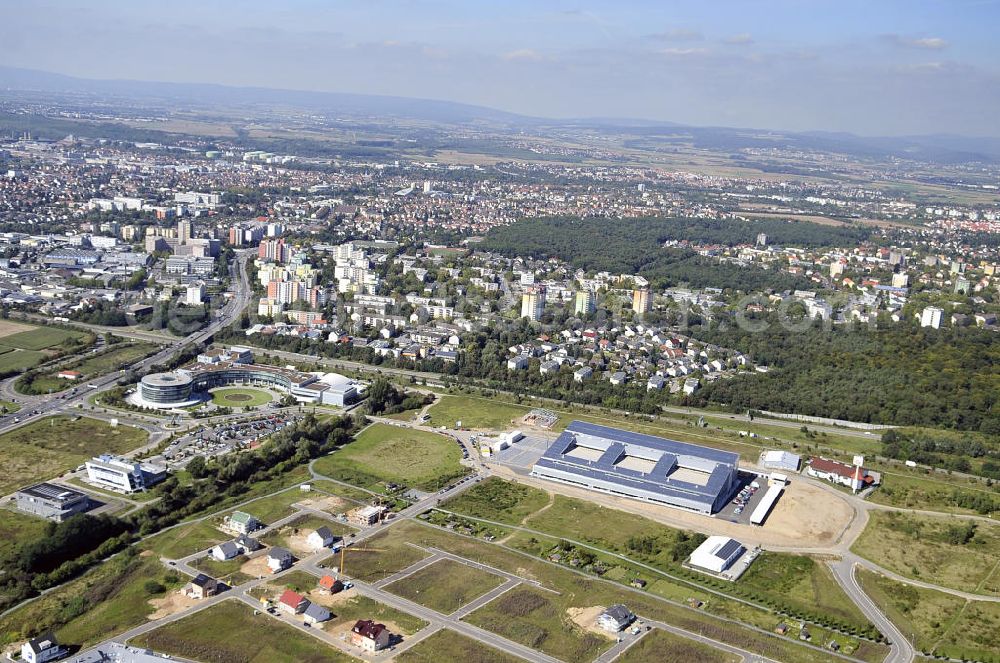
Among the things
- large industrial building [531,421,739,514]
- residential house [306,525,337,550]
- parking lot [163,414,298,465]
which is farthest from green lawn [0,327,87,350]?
large industrial building [531,421,739,514]

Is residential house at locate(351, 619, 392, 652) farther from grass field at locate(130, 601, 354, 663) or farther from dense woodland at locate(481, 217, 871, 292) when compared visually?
dense woodland at locate(481, 217, 871, 292)

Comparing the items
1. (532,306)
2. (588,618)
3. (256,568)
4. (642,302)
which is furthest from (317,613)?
(642,302)

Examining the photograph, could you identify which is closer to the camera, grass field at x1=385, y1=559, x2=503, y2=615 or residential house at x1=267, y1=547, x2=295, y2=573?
grass field at x1=385, y1=559, x2=503, y2=615

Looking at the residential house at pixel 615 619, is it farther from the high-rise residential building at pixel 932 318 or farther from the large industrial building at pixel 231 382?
the high-rise residential building at pixel 932 318

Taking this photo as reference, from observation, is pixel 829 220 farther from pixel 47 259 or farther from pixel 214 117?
pixel 214 117

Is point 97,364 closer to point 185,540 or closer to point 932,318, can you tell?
point 185,540

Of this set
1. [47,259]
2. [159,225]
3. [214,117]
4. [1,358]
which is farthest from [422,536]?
[214,117]

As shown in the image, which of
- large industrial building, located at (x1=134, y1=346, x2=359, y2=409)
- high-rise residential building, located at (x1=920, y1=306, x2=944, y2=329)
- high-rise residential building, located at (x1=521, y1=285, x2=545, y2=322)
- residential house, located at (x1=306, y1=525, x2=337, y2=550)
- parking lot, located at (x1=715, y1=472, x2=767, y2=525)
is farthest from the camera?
high-rise residential building, located at (x1=521, y1=285, x2=545, y2=322)
